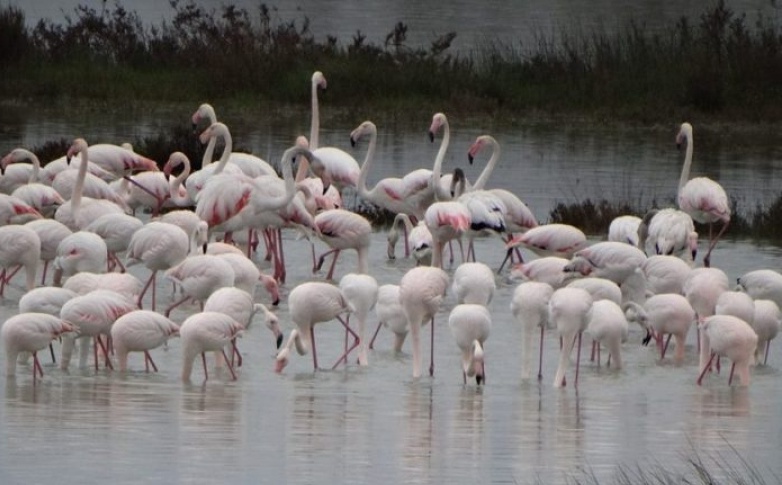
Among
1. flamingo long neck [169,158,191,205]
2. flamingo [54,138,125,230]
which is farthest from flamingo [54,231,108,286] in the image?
flamingo long neck [169,158,191,205]

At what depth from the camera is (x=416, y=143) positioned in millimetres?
22172

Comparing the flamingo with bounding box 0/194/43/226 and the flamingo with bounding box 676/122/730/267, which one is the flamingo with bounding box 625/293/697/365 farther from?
the flamingo with bounding box 0/194/43/226

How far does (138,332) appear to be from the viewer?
9.60 meters

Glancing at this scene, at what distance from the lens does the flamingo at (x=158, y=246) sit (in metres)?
11.5

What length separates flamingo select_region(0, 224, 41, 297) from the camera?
1144 centimetres

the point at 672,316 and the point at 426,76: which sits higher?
the point at 426,76

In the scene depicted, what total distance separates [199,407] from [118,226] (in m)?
3.20

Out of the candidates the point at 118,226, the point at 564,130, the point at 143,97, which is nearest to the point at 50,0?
the point at 143,97

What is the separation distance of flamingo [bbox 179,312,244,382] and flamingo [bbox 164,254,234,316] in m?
0.94

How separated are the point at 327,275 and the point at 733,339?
13.8ft

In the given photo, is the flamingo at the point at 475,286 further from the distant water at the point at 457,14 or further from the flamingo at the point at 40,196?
the distant water at the point at 457,14

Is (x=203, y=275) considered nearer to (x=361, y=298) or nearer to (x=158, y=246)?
(x=158, y=246)

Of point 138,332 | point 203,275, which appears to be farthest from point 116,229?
point 138,332

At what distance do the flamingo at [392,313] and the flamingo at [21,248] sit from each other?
7.00 feet
